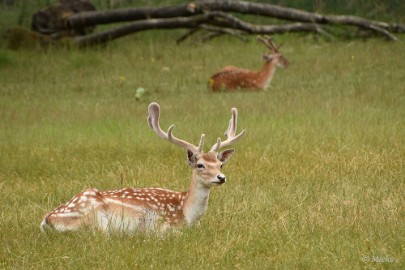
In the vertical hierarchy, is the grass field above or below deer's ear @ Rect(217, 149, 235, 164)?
below

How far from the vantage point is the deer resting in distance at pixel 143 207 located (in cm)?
725

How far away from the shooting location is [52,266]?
650cm

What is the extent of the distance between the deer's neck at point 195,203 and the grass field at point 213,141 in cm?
12

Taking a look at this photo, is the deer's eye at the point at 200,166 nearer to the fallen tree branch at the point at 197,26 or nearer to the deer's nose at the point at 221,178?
the deer's nose at the point at 221,178

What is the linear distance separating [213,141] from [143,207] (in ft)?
13.2

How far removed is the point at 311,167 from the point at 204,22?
10331 mm

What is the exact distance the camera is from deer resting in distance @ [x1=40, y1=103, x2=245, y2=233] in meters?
7.25

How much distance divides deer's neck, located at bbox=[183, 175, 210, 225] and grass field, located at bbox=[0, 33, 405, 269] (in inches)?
4.9

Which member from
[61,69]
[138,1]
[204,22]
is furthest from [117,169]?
[138,1]

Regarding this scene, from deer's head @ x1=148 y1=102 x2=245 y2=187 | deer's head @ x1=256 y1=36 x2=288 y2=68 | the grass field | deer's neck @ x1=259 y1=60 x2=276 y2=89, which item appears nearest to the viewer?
the grass field

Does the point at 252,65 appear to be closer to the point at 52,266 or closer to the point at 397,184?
the point at 397,184

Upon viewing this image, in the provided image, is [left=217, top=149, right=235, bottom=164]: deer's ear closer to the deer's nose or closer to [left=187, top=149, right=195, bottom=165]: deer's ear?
[left=187, top=149, right=195, bottom=165]: deer's ear

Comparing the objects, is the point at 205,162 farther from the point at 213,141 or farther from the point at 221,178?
the point at 213,141

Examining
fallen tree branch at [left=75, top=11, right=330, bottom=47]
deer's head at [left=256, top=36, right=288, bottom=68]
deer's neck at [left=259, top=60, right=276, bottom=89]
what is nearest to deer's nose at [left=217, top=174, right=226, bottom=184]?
deer's neck at [left=259, top=60, right=276, bottom=89]
